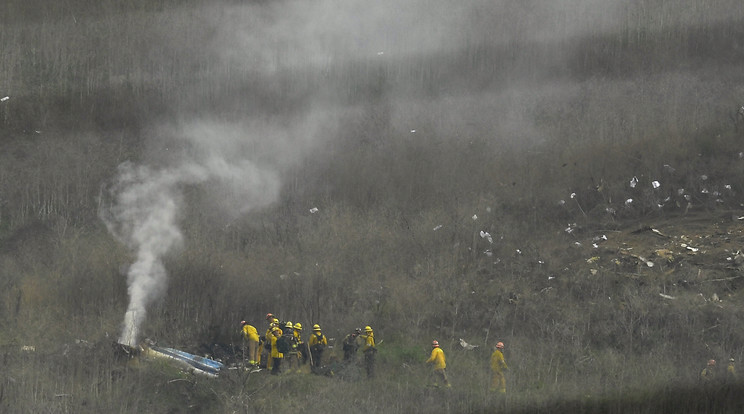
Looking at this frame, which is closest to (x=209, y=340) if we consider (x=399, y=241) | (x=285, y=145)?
(x=399, y=241)

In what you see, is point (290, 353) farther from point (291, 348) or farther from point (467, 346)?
point (467, 346)

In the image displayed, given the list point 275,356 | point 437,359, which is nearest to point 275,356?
point 275,356

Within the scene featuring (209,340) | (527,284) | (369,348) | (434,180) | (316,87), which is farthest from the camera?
(316,87)

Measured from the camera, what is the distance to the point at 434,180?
20.2 meters

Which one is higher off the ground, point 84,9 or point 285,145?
point 84,9

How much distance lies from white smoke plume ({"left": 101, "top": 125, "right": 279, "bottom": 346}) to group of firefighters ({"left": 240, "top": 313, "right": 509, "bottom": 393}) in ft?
9.86

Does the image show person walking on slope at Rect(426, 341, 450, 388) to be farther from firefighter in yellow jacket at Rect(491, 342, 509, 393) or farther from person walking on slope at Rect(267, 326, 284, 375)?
person walking on slope at Rect(267, 326, 284, 375)

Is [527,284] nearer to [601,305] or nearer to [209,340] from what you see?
[601,305]

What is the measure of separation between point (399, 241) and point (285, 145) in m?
3.61

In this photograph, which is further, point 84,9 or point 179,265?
point 84,9

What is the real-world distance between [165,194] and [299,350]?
5992 mm

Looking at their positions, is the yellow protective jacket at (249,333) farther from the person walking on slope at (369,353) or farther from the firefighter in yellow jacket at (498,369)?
the firefighter in yellow jacket at (498,369)

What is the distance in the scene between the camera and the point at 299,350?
14.5 m

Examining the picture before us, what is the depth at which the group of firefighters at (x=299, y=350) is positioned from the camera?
1398 centimetres
